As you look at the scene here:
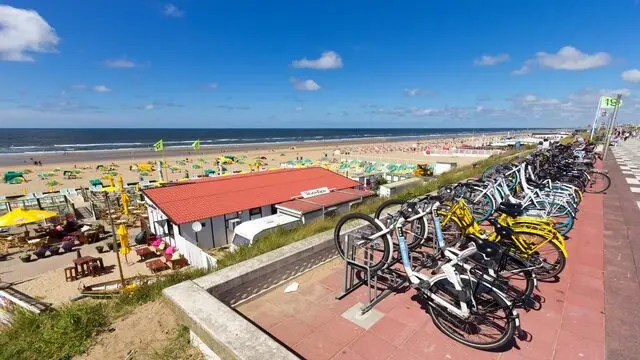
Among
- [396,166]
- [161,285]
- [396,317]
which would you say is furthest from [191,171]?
[396,317]

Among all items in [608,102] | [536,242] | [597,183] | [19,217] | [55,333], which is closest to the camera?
[55,333]

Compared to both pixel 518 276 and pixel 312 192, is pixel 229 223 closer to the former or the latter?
pixel 312 192

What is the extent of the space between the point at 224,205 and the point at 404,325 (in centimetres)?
1118

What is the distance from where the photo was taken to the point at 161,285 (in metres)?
4.29

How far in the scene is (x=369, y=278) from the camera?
3.44 metres

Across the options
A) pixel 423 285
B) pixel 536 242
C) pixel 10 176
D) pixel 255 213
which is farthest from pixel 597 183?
pixel 10 176

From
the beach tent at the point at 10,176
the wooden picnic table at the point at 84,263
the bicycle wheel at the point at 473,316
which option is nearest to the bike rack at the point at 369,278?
the bicycle wheel at the point at 473,316

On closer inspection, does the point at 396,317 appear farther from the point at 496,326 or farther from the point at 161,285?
the point at 161,285

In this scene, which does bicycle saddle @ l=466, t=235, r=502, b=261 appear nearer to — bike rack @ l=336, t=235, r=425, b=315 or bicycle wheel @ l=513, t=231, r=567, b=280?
bike rack @ l=336, t=235, r=425, b=315

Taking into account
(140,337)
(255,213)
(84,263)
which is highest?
(140,337)

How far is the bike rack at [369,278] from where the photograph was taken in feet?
11.6

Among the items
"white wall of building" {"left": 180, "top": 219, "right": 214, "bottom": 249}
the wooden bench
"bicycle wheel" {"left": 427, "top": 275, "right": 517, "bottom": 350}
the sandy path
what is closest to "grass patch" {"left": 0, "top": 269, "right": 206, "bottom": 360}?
the sandy path

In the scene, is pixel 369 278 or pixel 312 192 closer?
pixel 369 278

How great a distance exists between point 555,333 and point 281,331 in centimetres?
297
